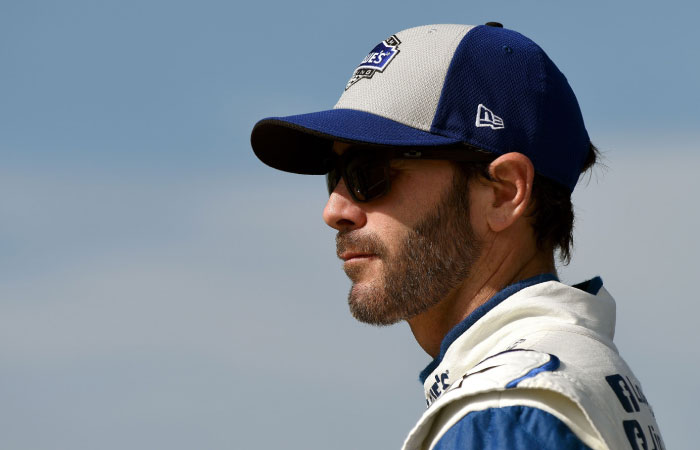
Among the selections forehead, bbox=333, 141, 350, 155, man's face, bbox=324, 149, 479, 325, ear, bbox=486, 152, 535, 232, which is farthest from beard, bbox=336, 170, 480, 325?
forehead, bbox=333, 141, 350, 155

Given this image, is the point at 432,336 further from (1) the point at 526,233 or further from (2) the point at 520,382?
(2) the point at 520,382

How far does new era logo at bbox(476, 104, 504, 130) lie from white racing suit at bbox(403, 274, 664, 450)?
2.18 ft

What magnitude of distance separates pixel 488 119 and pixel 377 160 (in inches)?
19.3

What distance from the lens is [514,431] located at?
310cm

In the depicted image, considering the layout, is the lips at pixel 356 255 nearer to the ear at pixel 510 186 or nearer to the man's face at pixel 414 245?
the man's face at pixel 414 245

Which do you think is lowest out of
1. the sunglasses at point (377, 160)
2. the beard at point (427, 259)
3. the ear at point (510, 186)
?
the beard at point (427, 259)

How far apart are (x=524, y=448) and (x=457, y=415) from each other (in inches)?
10.8

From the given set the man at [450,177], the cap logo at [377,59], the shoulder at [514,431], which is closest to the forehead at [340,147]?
the man at [450,177]

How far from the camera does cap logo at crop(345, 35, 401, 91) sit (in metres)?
4.53

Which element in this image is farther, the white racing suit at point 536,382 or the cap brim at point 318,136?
the cap brim at point 318,136

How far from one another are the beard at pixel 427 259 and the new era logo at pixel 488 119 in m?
0.23

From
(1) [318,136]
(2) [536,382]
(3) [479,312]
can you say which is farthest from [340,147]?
(2) [536,382]

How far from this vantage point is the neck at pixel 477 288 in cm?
429

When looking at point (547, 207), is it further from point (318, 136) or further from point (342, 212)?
point (318, 136)
